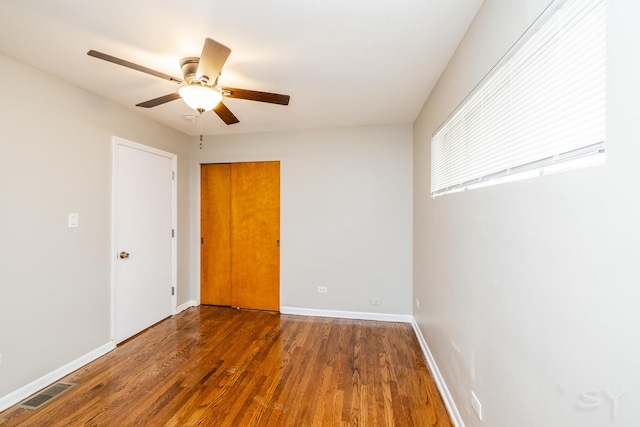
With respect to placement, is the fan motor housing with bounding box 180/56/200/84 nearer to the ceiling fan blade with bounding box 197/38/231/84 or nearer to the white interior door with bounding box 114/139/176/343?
the ceiling fan blade with bounding box 197/38/231/84

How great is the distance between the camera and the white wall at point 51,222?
1.94 m

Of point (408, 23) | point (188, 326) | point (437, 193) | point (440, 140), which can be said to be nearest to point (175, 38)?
point (408, 23)

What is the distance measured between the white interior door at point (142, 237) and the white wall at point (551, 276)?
3.19 metres

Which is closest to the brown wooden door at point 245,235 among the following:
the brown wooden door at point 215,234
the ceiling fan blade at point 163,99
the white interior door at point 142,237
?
the brown wooden door at point 215,234

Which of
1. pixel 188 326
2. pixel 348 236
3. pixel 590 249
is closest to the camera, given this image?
pixel 590 249

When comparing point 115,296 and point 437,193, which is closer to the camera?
point 437,193

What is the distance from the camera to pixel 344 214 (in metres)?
3.55

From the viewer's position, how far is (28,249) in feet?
6.70

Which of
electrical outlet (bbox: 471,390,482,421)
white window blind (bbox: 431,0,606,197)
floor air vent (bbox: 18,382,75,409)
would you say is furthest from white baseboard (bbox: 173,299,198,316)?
white window blind (bbox: 431,0,606,197)

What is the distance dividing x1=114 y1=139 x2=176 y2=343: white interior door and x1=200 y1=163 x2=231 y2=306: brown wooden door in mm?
472

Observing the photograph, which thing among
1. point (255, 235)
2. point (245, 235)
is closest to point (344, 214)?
point (255, 235)

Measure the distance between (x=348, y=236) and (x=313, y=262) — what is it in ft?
1.96

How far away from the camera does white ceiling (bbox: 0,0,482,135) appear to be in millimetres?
1459

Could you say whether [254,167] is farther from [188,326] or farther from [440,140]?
[440,140]
